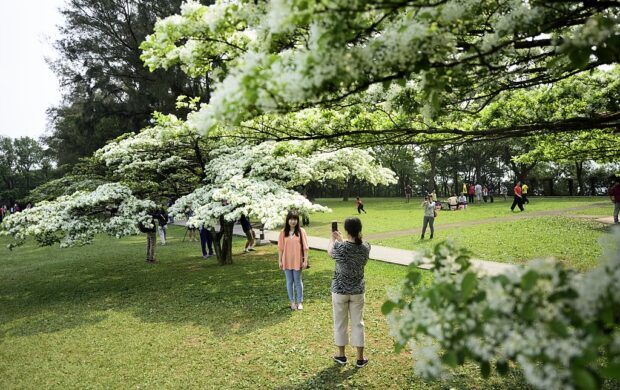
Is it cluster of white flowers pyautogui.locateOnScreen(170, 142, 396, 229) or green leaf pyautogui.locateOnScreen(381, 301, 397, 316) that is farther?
cluster of white flowers pyautogui.locateOnScreen(170, 142, 396, 229)

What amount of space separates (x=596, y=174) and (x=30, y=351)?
184 ft

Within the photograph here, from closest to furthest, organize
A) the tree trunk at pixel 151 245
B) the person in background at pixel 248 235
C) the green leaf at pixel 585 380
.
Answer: the green leaf at pixel 585 380 → the tree trunk at pixel 151 245 → the person in background at pixel 248 235

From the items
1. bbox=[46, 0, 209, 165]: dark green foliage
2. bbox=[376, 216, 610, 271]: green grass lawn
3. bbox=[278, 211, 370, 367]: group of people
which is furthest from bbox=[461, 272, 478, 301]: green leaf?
bbox=[46, 0, 209, 165]: dark green foliage

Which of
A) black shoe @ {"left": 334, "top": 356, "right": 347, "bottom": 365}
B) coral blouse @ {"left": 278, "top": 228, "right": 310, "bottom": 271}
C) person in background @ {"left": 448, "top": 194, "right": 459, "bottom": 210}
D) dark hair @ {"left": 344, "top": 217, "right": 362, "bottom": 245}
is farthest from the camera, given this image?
person in background @ {"left": 448, "top": 194, "right": 459, "bottom": 210}

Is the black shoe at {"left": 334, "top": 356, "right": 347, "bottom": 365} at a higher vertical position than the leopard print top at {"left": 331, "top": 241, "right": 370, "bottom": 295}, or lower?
lower

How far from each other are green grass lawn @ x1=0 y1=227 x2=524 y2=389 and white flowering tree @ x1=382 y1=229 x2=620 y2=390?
3668 millimetres

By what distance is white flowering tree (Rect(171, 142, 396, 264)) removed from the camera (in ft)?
32.2

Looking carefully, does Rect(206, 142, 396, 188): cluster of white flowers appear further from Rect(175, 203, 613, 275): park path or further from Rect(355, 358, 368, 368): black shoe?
Rect(355, 358, 368, 368): black shoe

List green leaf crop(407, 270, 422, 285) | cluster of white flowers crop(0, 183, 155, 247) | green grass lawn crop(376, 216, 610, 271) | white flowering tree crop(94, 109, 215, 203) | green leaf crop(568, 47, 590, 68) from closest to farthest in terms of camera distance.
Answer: green leaf crop(568, 47, 590, 68), green leaf crop(407, 270, 422, 285), cluster of white flowers crop(0, 183, 155, 247), white flowering tree crop(94, 109, 215, 203), green grass lawn crop(376, 216, 610, 271)

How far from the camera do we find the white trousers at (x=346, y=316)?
5.61 metres

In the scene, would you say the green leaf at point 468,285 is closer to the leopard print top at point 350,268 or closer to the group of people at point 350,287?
the group of people at point 350,287

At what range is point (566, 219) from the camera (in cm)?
1867

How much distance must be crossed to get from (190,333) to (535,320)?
22.4 ft

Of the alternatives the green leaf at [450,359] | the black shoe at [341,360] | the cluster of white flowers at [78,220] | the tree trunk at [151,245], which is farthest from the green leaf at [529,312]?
the tree trunk at [151,245]
